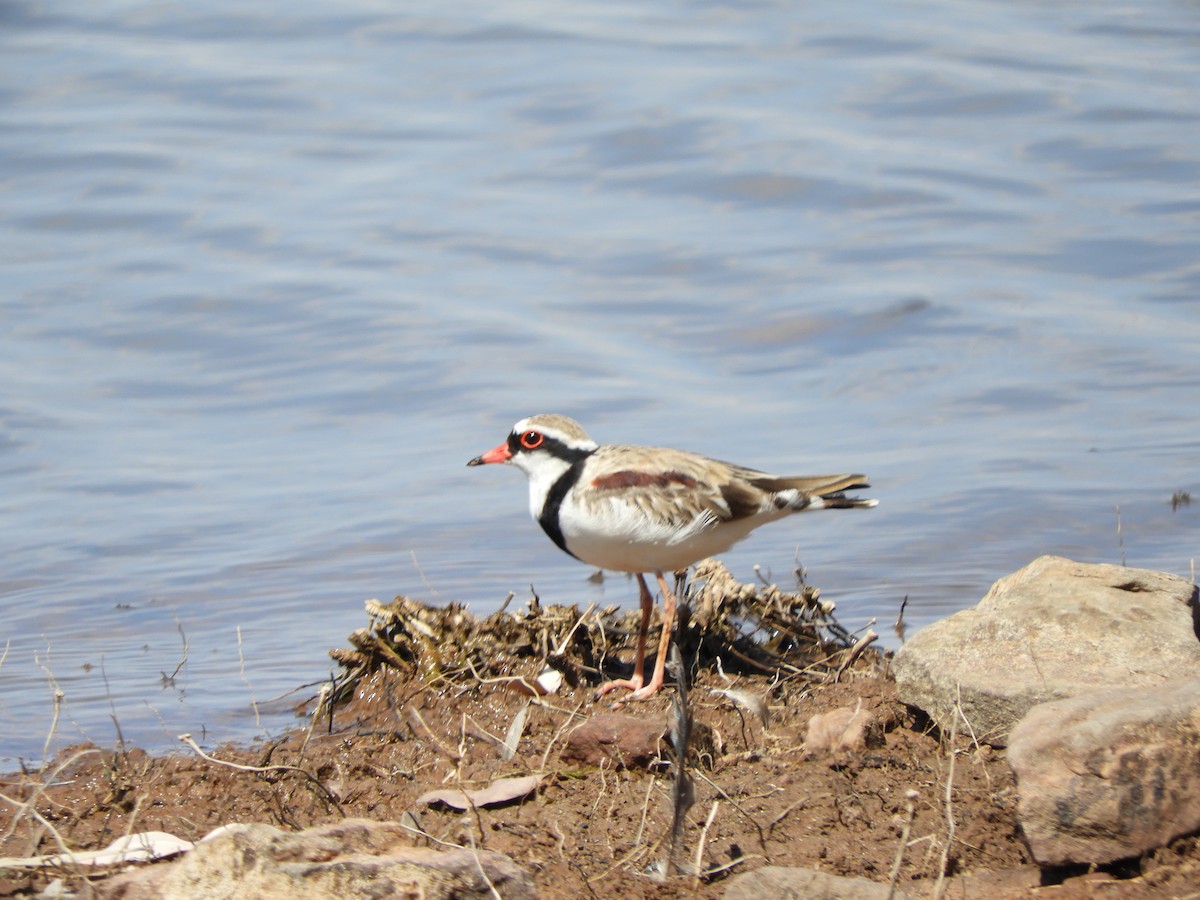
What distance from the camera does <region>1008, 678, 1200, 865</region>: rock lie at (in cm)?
386

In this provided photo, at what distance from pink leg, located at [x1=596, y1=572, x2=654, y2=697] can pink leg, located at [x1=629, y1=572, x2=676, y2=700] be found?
0.04 metres

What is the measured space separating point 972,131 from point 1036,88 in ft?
4.53

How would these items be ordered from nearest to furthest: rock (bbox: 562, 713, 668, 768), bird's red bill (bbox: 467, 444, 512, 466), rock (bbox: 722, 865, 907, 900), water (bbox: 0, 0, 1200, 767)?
rock (bbox: 722, 865, 907, 900)
rock (bbox: 562, 713, 668, 768)
bird's red bill (bbox: 467, 444, 512, 466)
water (bbox: 0, 0, 1200, 767)

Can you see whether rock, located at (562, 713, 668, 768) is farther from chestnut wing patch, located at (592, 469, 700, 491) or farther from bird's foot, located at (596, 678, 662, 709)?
chestnut wing patch, located at (592, 469, 700, 491)

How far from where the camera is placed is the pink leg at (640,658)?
598 centimetres

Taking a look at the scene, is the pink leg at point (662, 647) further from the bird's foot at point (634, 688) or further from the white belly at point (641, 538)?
the white belly at point (641, 538)

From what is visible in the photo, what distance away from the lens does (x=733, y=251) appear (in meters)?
13.8

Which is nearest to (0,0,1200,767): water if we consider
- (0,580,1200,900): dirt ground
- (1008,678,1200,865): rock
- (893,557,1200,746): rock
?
(0,580,1200,900): dirt ground

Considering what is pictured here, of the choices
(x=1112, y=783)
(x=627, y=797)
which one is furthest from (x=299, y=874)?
(x=1112, y=783)

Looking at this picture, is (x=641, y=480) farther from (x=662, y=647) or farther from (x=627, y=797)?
(x=627, y=797)

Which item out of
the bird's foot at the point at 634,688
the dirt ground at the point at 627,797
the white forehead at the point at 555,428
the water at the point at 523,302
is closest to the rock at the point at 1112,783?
the dirt ground at the point at 627,797

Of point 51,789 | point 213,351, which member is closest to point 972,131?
point 213,351

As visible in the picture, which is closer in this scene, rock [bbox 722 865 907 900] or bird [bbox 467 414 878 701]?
rock [bbox 722 865 907 900]

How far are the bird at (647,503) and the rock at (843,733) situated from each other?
1020mm
